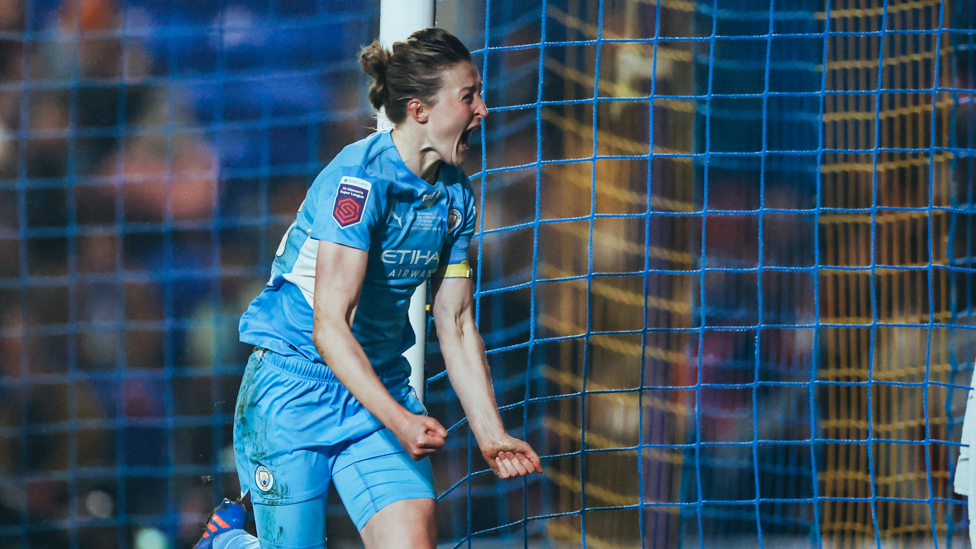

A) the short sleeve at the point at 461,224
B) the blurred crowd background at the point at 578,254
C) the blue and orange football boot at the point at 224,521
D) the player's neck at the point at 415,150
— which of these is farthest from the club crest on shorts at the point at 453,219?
the blurred crowd background at the point at 578,254

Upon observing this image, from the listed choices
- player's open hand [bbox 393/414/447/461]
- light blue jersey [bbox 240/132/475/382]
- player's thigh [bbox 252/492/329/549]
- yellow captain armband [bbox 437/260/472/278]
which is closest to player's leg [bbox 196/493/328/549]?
player's thigh [bbox 252/492/329/549]

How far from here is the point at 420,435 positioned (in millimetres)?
1393

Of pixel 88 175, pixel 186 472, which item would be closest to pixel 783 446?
pixel 186 472

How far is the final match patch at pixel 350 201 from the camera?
1.54 metres

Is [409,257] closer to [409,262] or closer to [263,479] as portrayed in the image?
[409,262]

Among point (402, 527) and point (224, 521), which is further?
point (224, 521)

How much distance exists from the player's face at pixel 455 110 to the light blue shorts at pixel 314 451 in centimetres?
51

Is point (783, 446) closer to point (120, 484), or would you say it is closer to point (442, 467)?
point (442, 467)

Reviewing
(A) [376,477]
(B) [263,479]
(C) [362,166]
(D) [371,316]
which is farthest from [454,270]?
(B) [263,479]

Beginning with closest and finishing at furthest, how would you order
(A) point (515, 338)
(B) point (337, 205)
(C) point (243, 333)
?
(B) point (337, 205) < (C) point (243, 333) < (A) point (515, 338)

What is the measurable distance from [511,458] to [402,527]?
25 centimetres

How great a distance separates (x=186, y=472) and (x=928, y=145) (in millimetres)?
3021

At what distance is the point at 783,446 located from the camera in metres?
3.27

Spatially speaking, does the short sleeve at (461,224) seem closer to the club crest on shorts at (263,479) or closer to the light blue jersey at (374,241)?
the light blue jersey at (374,241)
